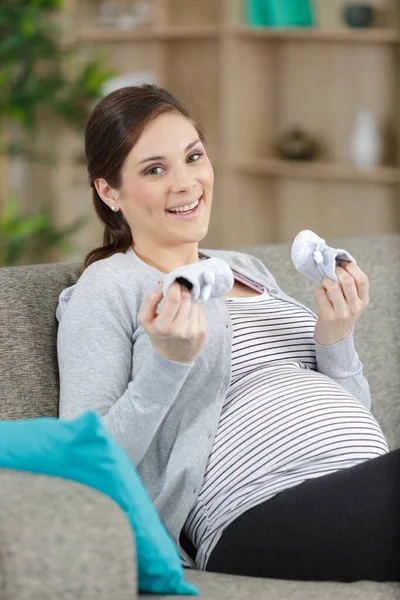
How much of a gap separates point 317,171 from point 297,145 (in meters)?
0.16

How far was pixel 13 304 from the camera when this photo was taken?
1669 millimetres

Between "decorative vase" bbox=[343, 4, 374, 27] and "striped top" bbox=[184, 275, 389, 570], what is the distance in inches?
108

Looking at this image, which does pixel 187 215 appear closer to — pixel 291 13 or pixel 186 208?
pixel 186 208

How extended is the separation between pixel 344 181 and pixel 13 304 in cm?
281

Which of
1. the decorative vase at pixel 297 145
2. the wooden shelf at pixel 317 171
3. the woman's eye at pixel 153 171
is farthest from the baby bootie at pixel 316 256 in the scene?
the decorative vase at pixel 297 145

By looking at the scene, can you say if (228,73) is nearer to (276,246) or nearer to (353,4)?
(353,4)

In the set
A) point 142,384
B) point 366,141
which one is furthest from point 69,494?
point 366,141

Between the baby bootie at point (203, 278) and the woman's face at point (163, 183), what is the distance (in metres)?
0.28

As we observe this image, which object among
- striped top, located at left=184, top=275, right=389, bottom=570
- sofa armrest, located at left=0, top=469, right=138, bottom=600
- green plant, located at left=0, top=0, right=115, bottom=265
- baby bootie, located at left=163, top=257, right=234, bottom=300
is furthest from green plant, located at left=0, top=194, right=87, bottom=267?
sofa armrest, located at left=0, top=469, right=138, bottom=600

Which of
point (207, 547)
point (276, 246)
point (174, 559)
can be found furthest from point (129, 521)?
point (276, 246)

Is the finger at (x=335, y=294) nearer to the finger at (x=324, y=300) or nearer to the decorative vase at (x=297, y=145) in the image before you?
the finger at (x=324, y=300)

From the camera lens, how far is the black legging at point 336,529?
1395 mm

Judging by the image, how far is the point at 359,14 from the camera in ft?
13.3

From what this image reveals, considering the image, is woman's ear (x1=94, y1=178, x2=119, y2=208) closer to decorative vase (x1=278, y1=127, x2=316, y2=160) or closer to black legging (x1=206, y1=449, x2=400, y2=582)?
black legging (x1=206, y1=449, x2=400, y2=582)
